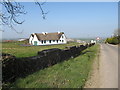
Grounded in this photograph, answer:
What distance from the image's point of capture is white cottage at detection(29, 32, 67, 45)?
74.3 meters

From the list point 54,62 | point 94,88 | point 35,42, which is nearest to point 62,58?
point 54,62

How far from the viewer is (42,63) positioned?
36.0ft

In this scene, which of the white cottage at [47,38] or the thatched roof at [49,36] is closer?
the white cottage at [47,38]

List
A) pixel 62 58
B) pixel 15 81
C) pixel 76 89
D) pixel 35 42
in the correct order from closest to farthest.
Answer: pixel 76 89
pixel 15 81
pixel 62 58
pixel 35 42

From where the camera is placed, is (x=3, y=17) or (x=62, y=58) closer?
(x=3, y=17)

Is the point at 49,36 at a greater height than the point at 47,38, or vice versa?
the point at 49,36

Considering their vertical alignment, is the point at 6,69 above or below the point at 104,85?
above

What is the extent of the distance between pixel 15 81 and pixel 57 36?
71305mm

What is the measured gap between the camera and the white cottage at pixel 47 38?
74.3 metres

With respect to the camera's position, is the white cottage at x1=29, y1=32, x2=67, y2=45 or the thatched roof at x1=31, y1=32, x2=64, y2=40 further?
the thatched roof at x1=31, y1=32, x2=64, y2=40

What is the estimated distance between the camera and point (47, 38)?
75750 mm

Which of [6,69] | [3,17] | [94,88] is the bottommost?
[94,88]

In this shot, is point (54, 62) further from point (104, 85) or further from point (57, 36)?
point (57, 36)

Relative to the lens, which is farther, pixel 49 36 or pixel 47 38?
pixel 49 36
